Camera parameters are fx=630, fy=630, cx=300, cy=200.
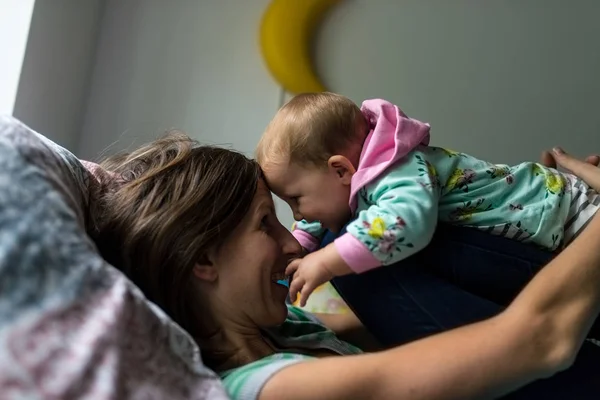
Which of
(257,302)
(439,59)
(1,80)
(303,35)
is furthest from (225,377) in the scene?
(439,59)

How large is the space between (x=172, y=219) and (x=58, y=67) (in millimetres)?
891

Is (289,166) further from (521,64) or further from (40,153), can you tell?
(521,64)

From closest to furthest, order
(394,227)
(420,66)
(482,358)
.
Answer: (482,358) → (394,227) → (420,66)

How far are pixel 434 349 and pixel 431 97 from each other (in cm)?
143

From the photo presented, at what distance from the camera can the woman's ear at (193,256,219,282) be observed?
36.6 inches

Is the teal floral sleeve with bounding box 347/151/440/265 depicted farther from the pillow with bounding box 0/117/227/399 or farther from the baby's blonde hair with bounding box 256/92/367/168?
the pillow with bounding box 0/117/227/399

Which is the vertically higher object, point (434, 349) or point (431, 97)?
point (431, 97)

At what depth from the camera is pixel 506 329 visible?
73cm

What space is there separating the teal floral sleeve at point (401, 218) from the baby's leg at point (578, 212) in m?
0.23

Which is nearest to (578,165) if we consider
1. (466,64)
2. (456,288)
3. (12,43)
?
(456,288)

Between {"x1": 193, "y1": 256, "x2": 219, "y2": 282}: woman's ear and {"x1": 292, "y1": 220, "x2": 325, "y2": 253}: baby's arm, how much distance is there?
0.22m

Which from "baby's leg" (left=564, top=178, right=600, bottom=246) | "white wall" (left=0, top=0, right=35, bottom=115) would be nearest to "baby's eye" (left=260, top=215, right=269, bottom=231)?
"baby's leg" (left=564, top=178, right=600, bottom=246)

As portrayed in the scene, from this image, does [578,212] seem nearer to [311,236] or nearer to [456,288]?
[456,288]

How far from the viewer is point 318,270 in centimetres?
89
